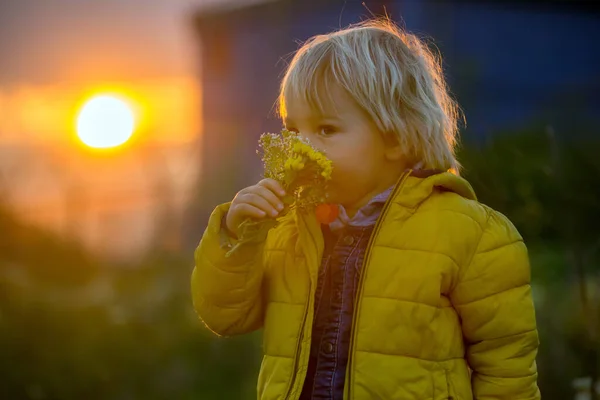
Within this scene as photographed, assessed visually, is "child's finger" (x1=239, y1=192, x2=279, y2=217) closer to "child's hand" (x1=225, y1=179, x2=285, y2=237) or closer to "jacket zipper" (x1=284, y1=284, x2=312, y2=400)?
"child's hand" (x1=225, y1=179, x2=285, y2=237)

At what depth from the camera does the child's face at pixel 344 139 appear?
2.03 m

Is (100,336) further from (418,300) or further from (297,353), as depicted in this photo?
(418,300)

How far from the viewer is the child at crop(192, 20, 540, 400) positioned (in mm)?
1921

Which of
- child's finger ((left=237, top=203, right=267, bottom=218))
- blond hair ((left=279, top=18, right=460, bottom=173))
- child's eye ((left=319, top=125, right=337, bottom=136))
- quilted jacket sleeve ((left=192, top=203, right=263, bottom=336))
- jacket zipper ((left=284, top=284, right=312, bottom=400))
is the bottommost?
jacket zipper ((left=284, top=284, right=312, bottom=400))

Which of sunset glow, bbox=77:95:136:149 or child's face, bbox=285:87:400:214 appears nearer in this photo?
child's face, bbox=285:87:400:214

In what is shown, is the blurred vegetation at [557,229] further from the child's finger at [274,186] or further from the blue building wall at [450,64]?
the child's finger at [274,186]

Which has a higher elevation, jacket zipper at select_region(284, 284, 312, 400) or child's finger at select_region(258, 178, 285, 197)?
child's finger at select_region(258, 178, 285, 197)

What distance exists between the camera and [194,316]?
13.4 ft

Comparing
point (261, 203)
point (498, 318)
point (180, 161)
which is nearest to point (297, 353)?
point (261, 203)

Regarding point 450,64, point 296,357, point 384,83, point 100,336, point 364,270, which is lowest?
point 100,336

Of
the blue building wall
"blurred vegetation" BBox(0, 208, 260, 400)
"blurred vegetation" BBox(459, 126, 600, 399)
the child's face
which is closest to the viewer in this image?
the child's face

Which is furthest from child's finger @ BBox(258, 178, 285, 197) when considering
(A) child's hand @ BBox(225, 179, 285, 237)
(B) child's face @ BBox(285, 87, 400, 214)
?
(B) child's face @ BBox(285, 87, 400, 214)

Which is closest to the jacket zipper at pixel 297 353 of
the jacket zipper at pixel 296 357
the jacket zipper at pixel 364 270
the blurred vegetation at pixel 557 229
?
the jacket zipper at pixel 296 357

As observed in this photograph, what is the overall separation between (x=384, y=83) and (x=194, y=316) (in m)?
2.27
